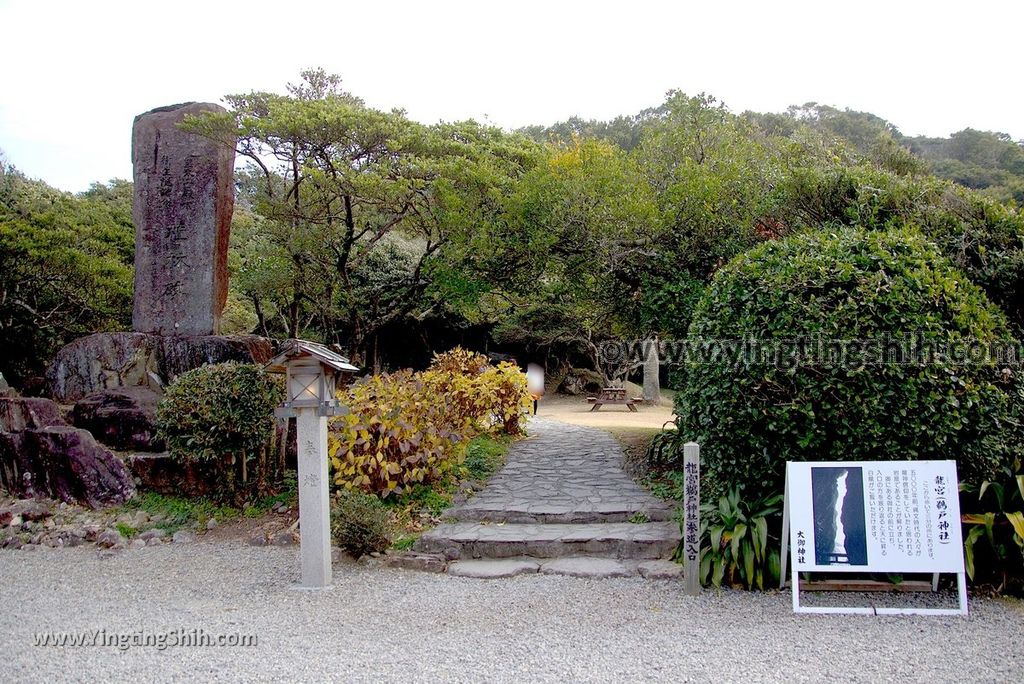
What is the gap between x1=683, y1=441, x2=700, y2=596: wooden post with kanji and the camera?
498 cm

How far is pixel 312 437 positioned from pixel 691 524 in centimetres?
287

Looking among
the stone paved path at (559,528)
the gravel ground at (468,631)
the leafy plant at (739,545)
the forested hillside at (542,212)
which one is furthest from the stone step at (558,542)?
the forested hillside at (542,212)

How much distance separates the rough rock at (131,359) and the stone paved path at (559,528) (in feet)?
12.7

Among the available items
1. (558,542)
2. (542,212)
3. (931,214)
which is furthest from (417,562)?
(931,214)

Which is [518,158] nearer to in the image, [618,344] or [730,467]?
[730,467]

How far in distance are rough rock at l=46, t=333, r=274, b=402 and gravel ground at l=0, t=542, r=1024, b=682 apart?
3737 mm

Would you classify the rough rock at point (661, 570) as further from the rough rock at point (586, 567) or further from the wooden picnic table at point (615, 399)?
the wooden picnic table at point (615, 399)

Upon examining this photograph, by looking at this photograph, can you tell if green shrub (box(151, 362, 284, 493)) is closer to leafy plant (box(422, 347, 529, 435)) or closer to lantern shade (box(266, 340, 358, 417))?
lantern shade (box(266, 340, 358, 417))

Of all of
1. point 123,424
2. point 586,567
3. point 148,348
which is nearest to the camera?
point 586,567

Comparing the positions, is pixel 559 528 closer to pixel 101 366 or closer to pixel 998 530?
pixel 998 530

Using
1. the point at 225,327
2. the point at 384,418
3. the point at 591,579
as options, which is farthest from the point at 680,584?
the point at 225,327

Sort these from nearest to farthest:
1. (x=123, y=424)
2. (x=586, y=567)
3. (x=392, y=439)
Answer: (x=586, y=567), (x=392, y=439), (x=123, y=424)

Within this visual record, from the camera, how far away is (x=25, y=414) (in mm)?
7785

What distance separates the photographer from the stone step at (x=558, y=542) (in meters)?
5.80
